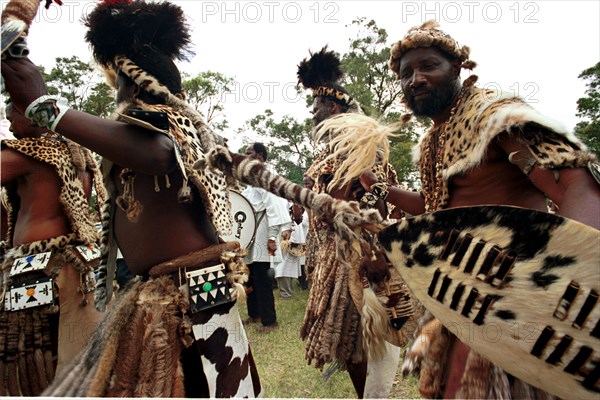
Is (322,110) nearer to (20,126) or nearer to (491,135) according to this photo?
(20,126)

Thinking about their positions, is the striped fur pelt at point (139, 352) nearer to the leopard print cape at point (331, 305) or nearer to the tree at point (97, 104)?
the leopard print cape at point (331, 305)

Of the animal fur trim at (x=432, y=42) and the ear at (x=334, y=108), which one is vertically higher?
the animal fur trim at (x=432, y=42)

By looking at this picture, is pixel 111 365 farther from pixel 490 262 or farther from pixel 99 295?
pixel 490 262

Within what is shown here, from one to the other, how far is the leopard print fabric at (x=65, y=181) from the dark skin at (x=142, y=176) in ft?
3.76

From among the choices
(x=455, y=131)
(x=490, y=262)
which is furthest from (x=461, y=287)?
(x=455, y=131)

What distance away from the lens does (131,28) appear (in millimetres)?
2094

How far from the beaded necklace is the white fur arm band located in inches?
63.5

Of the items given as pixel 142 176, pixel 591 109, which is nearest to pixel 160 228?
pixel 142 176

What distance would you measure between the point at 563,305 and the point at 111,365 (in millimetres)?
1681

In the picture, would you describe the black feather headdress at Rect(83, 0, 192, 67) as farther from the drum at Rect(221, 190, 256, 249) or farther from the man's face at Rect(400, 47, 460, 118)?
the drum at Rect(221, 190, 256, 249)

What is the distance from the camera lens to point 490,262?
130 cm

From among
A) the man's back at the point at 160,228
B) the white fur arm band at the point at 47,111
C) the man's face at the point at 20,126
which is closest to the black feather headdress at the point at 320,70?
the man's face at the point at 20,126

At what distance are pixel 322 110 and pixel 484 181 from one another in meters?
2.45

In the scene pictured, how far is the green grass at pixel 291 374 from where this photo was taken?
155 inches
